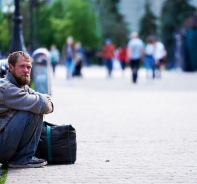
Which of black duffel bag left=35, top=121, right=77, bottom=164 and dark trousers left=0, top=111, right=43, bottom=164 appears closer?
dark trousers left=0, top=111, right=43, bottom=164

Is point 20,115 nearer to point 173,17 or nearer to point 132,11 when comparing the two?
point 173,17

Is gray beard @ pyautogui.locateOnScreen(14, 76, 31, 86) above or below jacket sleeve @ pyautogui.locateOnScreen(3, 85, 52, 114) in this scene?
above

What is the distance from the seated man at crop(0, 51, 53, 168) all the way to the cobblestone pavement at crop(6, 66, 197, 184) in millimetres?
200

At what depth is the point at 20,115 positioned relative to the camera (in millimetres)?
7629

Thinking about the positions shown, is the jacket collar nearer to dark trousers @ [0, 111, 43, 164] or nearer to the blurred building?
dark trousers @ [0, 111, 43, 164]

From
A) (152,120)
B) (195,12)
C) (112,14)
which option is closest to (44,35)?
(112,14)

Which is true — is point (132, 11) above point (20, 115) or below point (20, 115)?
above

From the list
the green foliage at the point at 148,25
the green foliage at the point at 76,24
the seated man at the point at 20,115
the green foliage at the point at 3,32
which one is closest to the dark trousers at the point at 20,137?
the seated man at the point at 20,115

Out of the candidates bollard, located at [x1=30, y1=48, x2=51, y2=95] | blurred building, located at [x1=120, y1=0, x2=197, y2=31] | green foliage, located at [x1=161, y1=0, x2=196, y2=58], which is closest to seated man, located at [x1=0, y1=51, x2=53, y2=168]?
bollard, located at [x1=30, y1=48, x2=51, y2=95]

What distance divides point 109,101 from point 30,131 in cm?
1060

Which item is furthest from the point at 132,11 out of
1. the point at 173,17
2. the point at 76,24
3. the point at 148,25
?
the point at 173,17

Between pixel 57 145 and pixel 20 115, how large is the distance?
1.96 feet

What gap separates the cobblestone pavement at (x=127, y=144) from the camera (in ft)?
23.5

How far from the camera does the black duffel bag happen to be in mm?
7980
